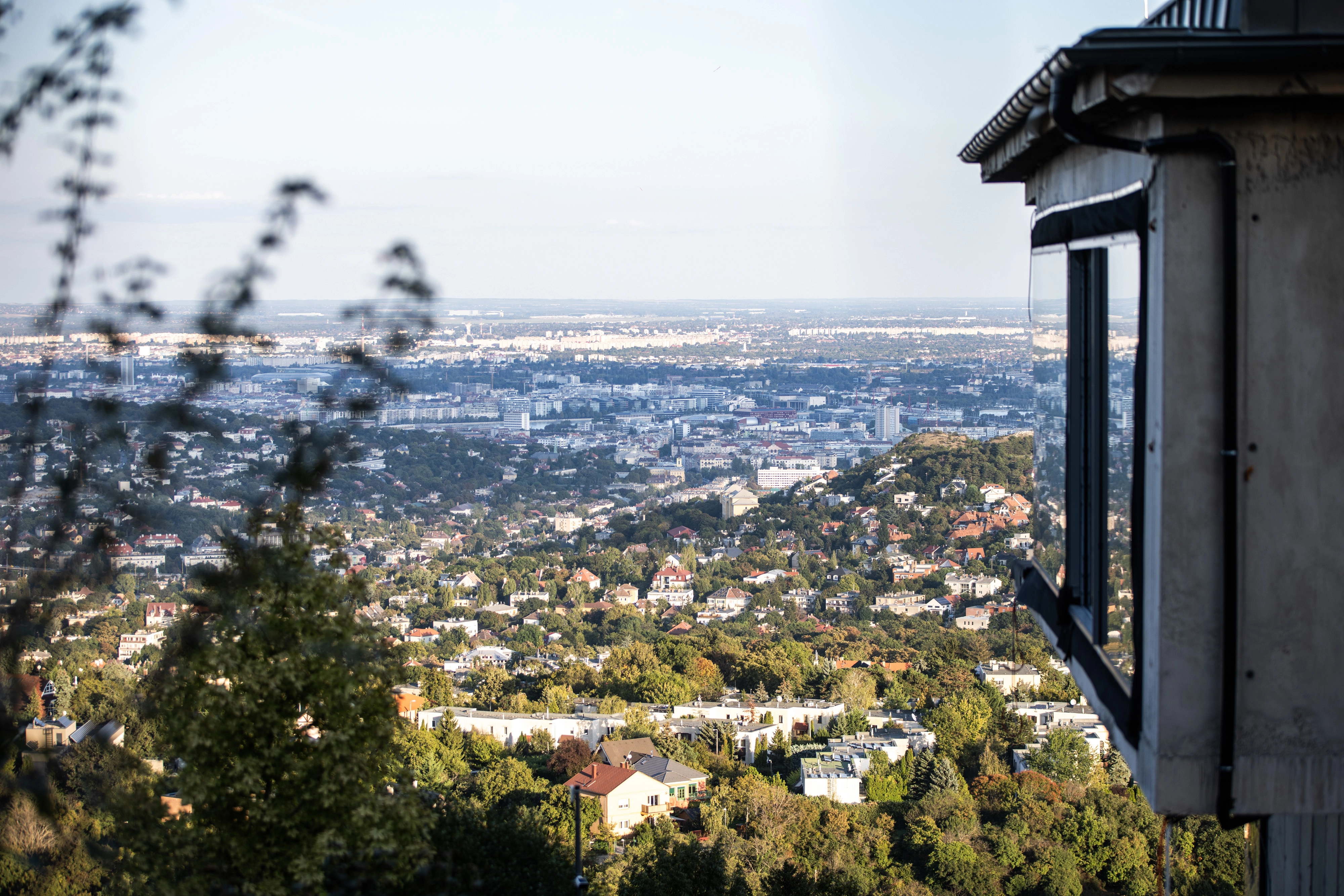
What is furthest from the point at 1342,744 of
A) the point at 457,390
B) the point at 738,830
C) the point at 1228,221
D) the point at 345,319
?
the point at 457,390

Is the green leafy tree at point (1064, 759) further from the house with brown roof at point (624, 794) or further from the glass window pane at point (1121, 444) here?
the glass window pane at point (1121, 444)

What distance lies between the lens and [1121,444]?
1941mm

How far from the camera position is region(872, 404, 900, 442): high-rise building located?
2122 inches

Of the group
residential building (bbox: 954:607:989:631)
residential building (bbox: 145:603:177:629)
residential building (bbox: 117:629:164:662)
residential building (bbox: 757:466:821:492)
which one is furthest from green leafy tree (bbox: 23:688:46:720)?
residential building (bbox: 757:466:821:492)

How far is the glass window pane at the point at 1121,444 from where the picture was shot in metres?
1.81

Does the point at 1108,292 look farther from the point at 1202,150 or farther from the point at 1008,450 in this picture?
the point at 1008,450

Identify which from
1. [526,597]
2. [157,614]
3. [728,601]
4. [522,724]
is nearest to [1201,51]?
[157,614]

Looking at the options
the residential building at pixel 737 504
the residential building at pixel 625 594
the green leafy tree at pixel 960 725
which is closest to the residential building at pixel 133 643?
the green leafy tree at pixel 960 725

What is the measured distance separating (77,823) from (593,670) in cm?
1327

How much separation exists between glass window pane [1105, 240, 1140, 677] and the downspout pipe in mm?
177

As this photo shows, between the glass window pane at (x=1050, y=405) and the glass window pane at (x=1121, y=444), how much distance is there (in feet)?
1.32

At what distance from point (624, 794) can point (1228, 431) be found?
10.5m

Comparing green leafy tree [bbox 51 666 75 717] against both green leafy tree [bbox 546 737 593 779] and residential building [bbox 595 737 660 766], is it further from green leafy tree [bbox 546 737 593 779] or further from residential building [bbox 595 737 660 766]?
residential building [bbox 595 737 660 766]

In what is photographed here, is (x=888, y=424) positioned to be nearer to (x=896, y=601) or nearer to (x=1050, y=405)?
(x=896, y=601)
